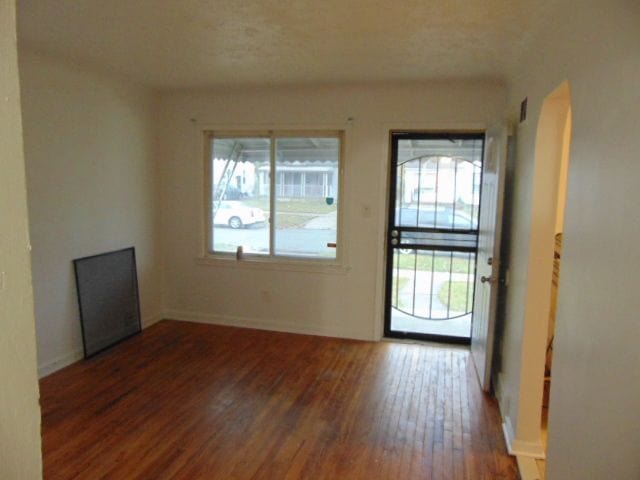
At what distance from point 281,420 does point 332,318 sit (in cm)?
162

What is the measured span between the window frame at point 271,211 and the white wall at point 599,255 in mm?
2409

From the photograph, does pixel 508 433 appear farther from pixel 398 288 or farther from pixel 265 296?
pixel 265 296

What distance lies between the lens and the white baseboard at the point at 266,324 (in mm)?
4305

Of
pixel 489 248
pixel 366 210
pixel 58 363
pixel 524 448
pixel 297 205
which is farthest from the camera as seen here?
pixel 297 205

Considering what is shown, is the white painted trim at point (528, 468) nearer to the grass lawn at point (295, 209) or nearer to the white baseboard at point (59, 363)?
the grass lawn at point (295, 209)

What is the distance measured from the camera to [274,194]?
439 centimetres

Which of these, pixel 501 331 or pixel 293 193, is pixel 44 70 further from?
pixel 501 331

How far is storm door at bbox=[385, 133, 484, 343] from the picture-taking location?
4016mm

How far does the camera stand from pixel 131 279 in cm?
420

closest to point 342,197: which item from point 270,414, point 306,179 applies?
point 306,179

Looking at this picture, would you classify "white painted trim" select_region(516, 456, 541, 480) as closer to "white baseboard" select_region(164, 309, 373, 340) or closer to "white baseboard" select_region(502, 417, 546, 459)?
"white baseboard" select_region(502, 417, 546, 459)

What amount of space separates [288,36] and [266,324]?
2.80 metres

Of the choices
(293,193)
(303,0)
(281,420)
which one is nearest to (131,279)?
(293,193)

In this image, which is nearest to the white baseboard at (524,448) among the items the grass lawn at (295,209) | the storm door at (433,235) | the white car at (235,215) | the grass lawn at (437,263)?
the storm door at (433,235)
